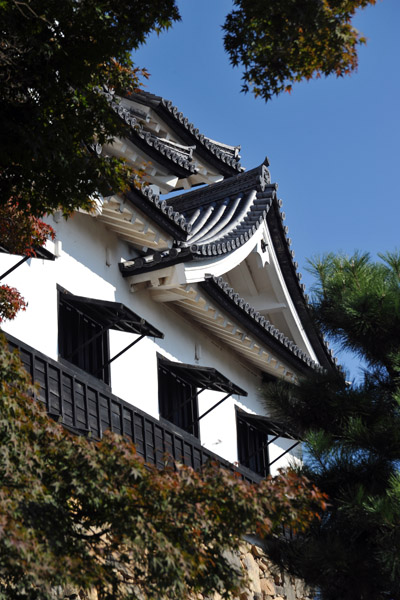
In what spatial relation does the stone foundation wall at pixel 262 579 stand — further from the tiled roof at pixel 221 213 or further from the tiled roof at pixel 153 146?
the tiled roof at pixel 153 146

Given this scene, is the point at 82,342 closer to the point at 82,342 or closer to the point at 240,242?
the point at 82,342

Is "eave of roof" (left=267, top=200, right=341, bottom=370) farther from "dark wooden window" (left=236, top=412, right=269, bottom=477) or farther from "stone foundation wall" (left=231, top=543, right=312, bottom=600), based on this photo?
"stone foundation wall" (left=231, top=543, right=312, bottom=600)

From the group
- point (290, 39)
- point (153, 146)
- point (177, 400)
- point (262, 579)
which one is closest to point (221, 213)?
point (153, 146)

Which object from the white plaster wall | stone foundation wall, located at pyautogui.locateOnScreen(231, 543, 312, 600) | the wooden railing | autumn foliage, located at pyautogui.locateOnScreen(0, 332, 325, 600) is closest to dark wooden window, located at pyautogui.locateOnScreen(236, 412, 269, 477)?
the white plaster wall

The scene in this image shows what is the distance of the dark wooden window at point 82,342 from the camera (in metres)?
13.5

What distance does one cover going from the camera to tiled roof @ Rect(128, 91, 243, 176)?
2042 cm

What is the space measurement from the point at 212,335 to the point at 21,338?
5.73m

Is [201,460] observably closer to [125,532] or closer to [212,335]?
[212,335]

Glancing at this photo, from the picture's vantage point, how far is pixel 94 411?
13.0 metres

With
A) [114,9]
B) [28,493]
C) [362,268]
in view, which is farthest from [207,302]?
[28,493]

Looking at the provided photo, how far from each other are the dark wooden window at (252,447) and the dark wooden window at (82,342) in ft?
14.6

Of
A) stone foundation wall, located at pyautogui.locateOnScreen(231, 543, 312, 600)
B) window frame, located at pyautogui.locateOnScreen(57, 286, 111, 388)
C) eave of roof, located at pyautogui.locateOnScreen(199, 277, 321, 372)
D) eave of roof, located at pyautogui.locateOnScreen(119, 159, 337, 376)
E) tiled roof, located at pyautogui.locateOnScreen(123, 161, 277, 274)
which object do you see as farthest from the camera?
eave of roof, located at pyautogui.locateOnScreen(199, 277, 321, 372)

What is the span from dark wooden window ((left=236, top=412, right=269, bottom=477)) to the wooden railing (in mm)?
2477

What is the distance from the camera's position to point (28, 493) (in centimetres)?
711
